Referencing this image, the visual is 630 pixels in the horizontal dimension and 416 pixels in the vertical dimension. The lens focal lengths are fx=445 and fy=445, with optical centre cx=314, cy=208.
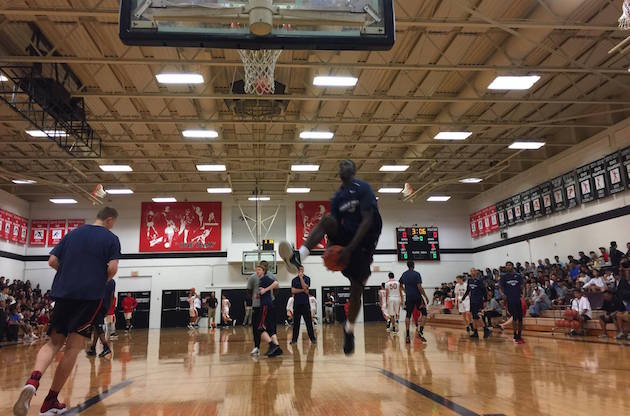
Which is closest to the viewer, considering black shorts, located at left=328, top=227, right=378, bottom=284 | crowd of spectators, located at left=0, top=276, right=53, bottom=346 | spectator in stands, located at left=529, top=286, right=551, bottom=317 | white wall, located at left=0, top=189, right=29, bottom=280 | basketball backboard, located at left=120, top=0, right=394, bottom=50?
black shorts, located at left=328, top=227, right=378, bottom=284

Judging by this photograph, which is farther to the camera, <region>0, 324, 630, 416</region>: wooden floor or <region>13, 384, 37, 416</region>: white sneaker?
<region>0, 324, 630, 416</region>: wooden floor

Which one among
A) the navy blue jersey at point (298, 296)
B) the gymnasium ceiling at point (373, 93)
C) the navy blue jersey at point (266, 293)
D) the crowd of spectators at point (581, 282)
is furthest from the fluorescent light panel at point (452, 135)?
the navy blue jersey at point (266, 293)

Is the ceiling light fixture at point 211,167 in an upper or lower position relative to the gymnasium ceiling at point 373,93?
lower

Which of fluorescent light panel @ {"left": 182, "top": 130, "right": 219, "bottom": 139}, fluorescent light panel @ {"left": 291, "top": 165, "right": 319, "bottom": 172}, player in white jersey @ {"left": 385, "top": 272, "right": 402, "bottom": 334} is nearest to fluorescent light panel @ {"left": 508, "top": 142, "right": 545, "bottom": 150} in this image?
player in white jersey @ {"left": 385, "top": 272, "right": 402, "bottom": 334}

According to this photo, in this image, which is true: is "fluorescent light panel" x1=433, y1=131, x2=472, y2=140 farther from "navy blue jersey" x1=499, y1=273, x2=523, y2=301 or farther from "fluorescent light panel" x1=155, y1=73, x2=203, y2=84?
"fluorescent light panel" x1=155, y1=73, x2=203, y2=84

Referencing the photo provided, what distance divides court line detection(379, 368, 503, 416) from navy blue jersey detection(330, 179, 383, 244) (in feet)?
5.25

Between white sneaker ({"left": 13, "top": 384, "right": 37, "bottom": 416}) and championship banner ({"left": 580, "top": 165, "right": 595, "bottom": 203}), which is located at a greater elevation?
championship banner ({"left": 580, "top": 165, "right": 595, "bottom": 203})

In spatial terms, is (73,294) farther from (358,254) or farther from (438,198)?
(438,198)

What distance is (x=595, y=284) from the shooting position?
12.9m

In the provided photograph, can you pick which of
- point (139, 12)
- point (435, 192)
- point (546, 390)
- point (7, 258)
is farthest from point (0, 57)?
point (435, 192)

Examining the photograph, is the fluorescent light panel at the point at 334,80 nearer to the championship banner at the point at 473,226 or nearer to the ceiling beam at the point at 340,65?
the ceiling beam at the point at 340,65

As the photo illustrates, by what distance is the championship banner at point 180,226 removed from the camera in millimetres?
25344

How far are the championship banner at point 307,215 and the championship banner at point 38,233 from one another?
47.1 feet

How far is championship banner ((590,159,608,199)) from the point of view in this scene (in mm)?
16484
